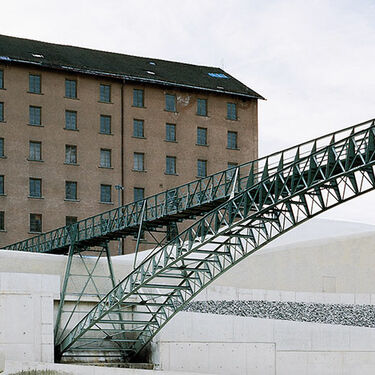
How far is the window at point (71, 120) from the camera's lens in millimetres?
73312

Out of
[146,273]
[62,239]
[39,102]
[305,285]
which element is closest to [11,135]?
[39,102]

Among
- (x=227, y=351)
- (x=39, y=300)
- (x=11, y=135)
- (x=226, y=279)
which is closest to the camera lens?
(x=39, y=300)

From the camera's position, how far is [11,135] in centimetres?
7100

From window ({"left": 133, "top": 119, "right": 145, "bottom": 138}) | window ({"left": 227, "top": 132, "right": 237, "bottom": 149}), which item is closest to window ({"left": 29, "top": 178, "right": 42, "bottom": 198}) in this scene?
window ({"left": 133, "top": 119, "right": 145, "bottom": 138})

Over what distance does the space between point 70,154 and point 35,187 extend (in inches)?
152

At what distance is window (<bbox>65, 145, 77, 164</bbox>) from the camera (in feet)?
239

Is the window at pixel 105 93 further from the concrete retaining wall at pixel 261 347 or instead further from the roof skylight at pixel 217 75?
the concrete retaining wall at pixel 261 347

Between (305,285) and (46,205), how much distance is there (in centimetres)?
2282

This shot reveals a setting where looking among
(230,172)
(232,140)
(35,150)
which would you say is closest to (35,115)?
(35,150)

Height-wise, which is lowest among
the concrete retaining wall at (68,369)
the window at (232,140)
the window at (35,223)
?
the concrete retaining wall at (68,369)

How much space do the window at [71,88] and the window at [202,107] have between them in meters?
10.7

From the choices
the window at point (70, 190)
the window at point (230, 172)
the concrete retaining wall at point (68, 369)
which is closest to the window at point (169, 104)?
the window at point (230, 172)

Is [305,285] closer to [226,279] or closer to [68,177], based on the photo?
[226,279]

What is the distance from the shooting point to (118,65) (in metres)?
77.9
